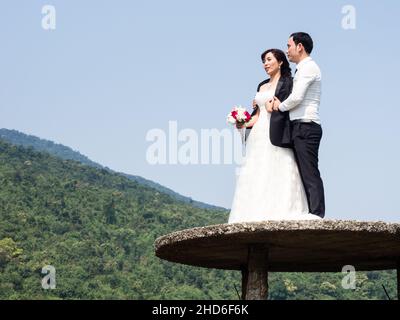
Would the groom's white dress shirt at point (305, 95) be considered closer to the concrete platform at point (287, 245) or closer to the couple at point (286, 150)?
the couple at point (286, 150)

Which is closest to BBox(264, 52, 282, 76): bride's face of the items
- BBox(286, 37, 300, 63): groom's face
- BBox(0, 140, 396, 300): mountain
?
BBox(286, 37, 300, 63): groom's face

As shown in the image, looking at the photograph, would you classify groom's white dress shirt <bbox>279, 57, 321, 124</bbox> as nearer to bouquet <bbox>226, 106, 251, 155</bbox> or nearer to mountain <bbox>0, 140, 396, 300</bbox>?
bouquet <bbox>226, 106, 251, 155</bbox>

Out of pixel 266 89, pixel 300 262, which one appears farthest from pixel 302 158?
pixel 300 262

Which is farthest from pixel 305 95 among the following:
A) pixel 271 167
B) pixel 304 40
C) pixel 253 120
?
pixel 271 167

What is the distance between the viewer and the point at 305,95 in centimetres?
1162

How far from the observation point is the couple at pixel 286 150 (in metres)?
11.5

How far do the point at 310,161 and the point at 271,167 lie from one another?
1.84 ft

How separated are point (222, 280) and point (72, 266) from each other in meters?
12.6

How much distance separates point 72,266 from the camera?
68562 mm

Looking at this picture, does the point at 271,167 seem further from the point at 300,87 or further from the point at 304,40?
the point at 304,40

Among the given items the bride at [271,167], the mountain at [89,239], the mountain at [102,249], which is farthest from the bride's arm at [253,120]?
the mountain at [89,239]

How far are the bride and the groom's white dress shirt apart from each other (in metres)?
0.20
